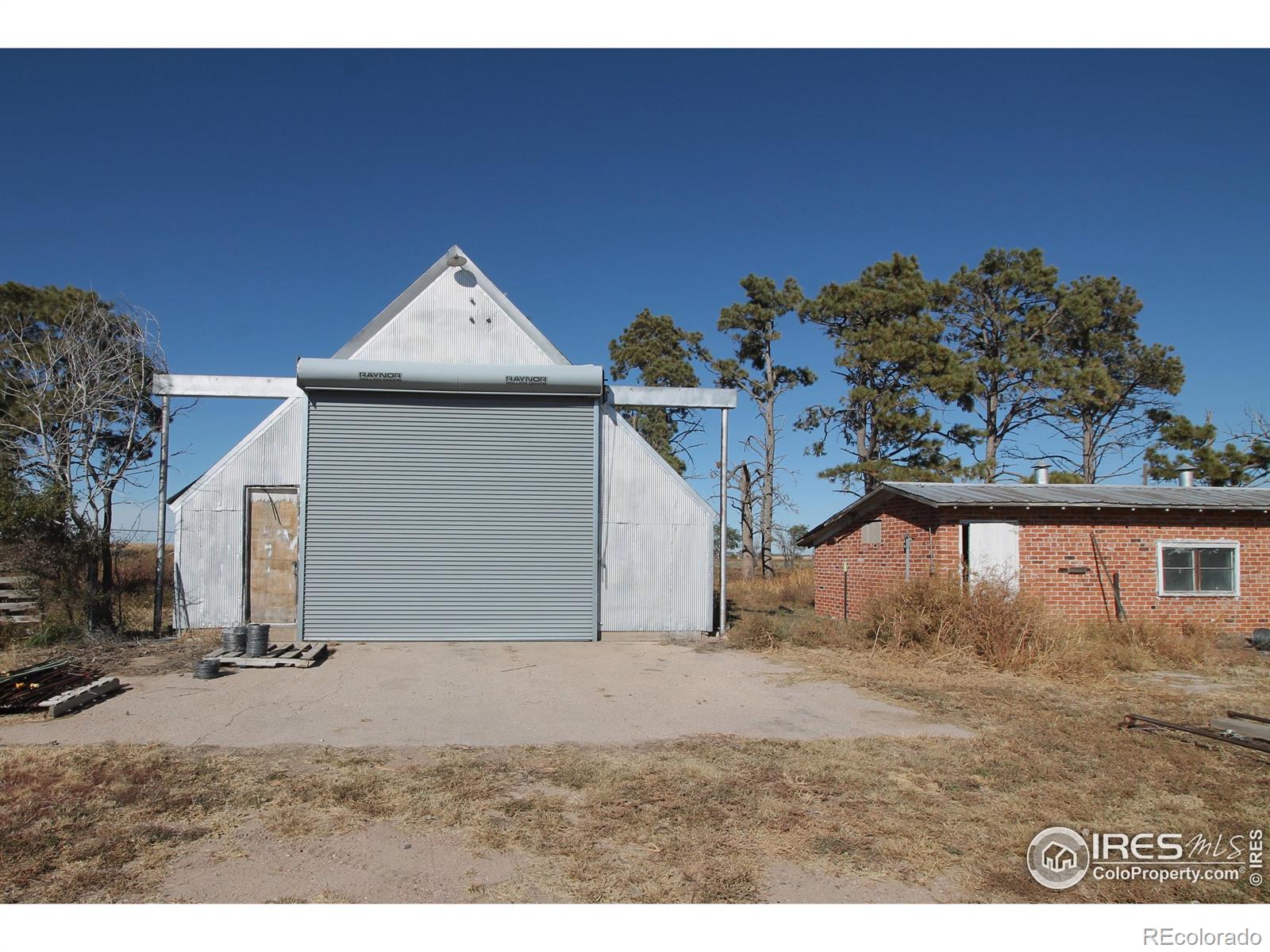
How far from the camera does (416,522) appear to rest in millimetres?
14773

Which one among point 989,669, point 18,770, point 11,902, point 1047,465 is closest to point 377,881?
point 11,902

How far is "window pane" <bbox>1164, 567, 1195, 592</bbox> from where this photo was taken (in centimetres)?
1661

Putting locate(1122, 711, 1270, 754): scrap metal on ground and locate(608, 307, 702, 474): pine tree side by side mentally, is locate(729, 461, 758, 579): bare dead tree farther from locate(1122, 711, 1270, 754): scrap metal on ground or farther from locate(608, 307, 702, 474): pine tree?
locate(1122, 711, 1270, 754): scrap metal on ground

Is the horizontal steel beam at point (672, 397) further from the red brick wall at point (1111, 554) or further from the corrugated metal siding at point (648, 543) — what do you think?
the red brick wall at point (1111, 554)

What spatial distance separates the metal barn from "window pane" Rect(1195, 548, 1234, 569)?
1065 cm

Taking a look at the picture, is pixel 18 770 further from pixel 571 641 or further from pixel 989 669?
pixel 989 669

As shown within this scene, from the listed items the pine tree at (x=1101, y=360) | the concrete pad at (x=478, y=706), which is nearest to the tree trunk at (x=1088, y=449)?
the pine tree at (x=1101, y=360)

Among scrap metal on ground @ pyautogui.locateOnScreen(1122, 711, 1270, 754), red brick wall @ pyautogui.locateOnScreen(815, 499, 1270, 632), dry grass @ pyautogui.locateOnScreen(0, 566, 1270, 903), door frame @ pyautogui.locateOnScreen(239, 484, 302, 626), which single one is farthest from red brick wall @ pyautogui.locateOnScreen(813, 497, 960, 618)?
door frame @ pyautogui.locateOnScreen(239, 484, 302, 626)

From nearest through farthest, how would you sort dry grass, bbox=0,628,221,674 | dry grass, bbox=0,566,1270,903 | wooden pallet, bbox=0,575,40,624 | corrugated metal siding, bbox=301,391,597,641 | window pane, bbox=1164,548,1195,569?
1. dry grass, bbox=0,566,1270,903
2. dry grass, bbox=0,628,221,674
3. wooden pallet, bbox=0,575,40,624
4. corrugated metal siding, bbox=301,391,597,641
5. window pane, bbox=1164,548,1195,569

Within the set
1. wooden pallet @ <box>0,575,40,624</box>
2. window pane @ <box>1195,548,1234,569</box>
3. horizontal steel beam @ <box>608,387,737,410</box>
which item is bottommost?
wooden pallet @ <box>0,575,40,624</box>

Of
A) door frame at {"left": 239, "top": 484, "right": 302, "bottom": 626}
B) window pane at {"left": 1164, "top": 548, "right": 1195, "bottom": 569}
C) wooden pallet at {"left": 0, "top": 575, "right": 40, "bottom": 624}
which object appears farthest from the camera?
window pane at {"left": 1164, "top": 548, "right": 1195, "bottom": 569}

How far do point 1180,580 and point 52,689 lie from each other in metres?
19.9

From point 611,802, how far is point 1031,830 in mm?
2947

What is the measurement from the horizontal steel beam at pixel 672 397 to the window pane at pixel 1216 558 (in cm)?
1066
